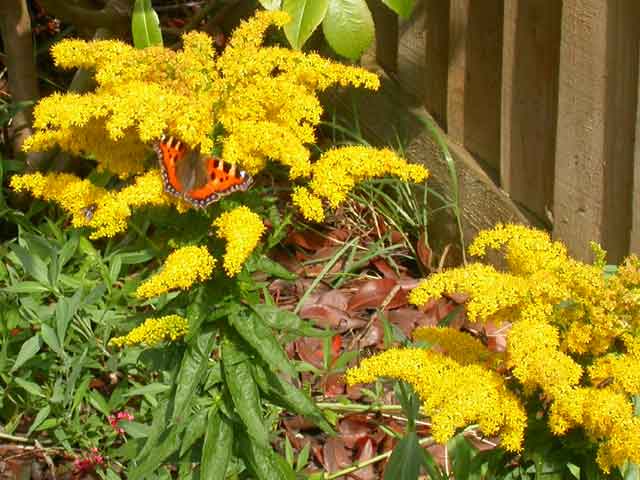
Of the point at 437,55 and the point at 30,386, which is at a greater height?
the point at 437,55

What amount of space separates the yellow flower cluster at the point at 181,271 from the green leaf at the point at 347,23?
0.96m

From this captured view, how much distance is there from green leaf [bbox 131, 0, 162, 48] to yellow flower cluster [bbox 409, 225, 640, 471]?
1.45 meters

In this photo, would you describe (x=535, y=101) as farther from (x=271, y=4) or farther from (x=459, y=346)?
(x=459, y=346)

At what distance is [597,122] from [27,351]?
186 cm

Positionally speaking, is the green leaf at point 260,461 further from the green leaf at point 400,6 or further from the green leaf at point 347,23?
the green leaf at point 400,6

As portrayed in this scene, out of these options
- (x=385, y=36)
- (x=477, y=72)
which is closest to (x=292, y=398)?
(x=477, y=72)

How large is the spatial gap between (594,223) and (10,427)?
200cm

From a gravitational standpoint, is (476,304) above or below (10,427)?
above

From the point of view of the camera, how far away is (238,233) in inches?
88.2

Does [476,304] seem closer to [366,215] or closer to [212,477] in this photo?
[212,477]

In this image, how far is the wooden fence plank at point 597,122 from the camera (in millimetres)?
3148

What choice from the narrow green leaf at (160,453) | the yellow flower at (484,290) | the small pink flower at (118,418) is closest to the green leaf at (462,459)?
the yellow flower at (484,290)

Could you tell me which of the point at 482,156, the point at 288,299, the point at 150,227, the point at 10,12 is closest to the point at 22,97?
the point at 10,12

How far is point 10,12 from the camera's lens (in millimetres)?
4418
